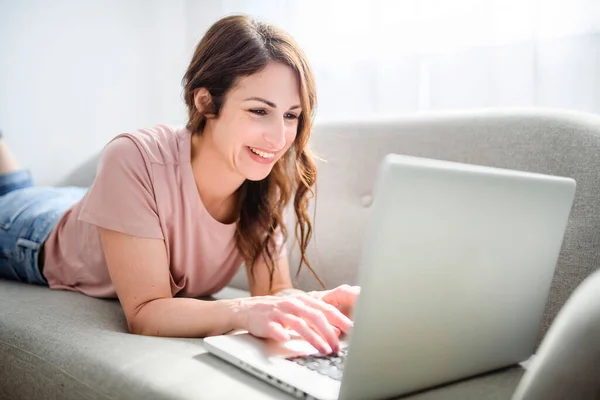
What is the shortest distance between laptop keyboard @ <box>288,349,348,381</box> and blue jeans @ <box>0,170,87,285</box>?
3.08 feet

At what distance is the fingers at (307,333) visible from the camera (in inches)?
31.9

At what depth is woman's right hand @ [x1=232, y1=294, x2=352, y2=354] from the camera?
2.69ft

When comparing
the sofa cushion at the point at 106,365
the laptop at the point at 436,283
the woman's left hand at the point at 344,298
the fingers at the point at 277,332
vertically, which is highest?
the laptop at the point at 436,283

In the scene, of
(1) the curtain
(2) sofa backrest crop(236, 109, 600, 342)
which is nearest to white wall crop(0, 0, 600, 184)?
(1) the curtain

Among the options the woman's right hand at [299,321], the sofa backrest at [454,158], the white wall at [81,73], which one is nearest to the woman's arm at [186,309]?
the woman's right hand at [299,321]

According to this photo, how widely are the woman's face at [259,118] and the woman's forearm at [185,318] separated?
306 mm

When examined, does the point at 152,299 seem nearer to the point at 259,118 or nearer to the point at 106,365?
the point at 106,365

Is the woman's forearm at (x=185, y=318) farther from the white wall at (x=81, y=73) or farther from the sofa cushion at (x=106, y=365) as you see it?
the white wall at (x=81, y=73)

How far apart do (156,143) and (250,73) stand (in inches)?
9.6

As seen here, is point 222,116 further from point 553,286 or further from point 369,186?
point 553,286

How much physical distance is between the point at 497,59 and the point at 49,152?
167 cm

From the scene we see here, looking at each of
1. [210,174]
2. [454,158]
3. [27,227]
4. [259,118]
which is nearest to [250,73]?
[259,118]

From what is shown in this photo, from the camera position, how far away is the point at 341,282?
1453 millimetres

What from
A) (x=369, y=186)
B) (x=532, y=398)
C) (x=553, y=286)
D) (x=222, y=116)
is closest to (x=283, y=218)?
(x=369, y=186)
